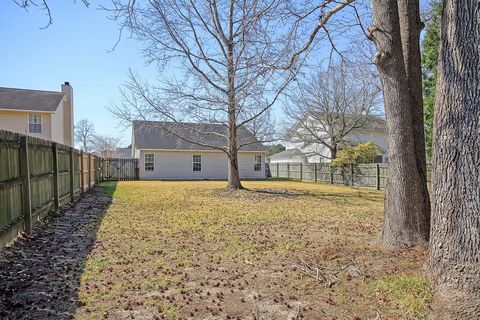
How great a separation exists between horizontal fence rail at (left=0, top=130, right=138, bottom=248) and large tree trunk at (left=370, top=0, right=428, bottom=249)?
5.21 meters

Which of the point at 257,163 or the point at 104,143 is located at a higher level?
the point at 104,143

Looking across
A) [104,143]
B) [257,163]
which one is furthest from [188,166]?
[104,143]

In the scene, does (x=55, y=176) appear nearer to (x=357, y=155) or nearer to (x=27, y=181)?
(x=27, y=181)

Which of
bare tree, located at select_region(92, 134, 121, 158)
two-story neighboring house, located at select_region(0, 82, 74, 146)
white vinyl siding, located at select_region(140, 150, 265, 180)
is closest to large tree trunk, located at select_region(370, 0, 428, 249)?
two-story neighboring house, located at select_region(0, 82, 74, 146)

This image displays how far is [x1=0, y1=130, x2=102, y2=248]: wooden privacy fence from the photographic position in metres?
4.79

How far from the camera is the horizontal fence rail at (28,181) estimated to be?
4.80 metres

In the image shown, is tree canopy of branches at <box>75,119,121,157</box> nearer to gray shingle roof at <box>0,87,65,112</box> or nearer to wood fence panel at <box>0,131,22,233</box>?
gray shingle roof at <box>0,87,65,112</box>

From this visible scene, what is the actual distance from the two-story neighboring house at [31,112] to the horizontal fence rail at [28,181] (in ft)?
46.8

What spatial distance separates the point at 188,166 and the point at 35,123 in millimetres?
10274

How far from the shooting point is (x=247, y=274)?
13.6 ft

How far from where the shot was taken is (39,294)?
338cm

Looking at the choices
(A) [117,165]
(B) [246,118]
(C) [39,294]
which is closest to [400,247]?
(C) [39,294]

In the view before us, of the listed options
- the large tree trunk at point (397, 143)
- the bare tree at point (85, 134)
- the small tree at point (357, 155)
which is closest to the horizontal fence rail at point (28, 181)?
the large tree trunk at point (397, 143)

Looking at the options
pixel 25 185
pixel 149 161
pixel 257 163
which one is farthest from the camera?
pixel 257 163
